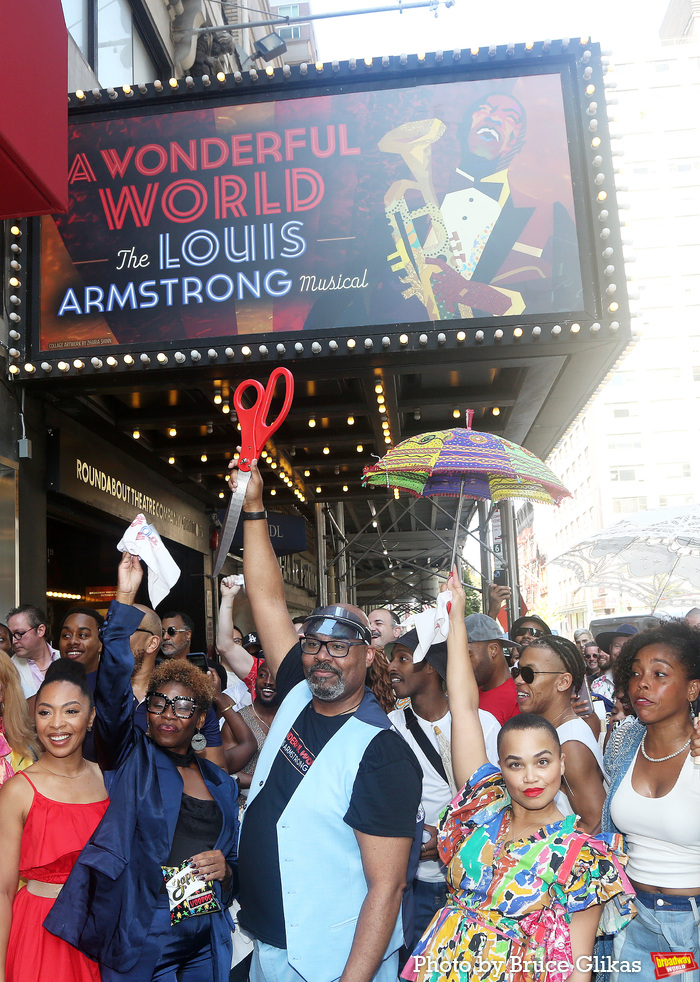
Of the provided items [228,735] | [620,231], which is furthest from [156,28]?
[228,735]

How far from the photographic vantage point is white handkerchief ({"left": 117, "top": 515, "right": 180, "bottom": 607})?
3.42 meters

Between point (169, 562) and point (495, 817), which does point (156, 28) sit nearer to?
point (169, 562)

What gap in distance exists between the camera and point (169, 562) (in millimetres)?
3545

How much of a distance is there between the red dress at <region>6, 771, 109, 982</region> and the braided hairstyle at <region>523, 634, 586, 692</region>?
7.94ft

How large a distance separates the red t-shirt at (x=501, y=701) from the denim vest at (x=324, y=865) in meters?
2.52

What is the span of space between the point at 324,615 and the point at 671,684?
5.11 ft

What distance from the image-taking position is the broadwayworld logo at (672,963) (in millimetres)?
3154

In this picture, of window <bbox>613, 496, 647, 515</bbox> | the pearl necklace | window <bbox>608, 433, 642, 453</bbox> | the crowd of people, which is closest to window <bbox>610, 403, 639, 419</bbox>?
window <bbox>608, 433, 642, 453</bbox>

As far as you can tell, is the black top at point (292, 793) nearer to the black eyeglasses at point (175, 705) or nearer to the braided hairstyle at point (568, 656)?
the black eyeglasses at point (175, 705)

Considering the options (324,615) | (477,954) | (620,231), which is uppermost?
(620,231)

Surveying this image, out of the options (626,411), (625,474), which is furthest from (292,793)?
(626,411)

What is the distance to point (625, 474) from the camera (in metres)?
84.2

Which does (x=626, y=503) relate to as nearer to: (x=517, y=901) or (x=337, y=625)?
(x=337, y=625)

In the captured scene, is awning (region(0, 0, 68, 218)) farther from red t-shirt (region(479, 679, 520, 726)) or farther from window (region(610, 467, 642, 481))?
window (region(610, 467, 642, 481))
